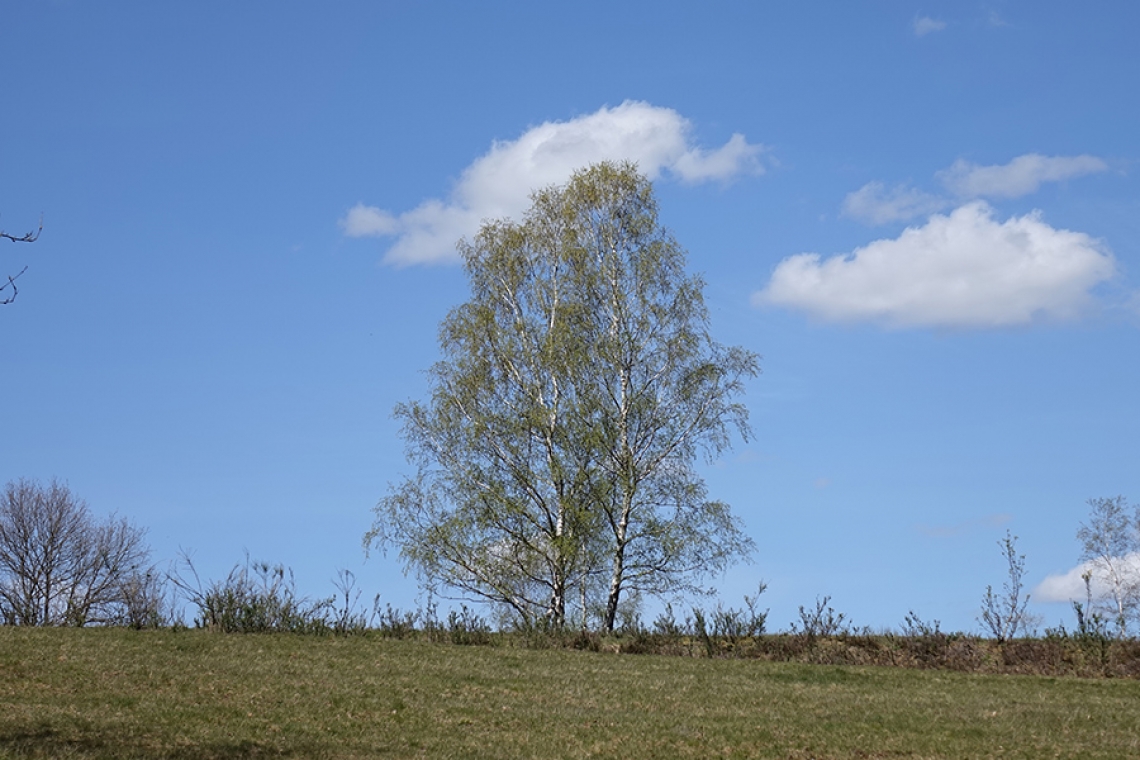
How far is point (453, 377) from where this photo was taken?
26688 millimetres

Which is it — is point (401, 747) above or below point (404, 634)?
below

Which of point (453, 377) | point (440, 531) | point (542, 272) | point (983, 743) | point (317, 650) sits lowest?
point (983, 743)

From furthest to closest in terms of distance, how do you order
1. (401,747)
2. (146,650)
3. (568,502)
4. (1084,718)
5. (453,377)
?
(453,377)
(568,502)
(146,650)
(1084,718)
(401,747)

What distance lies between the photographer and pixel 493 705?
40.0ft

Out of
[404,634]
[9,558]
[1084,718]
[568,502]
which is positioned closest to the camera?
[1084,718]

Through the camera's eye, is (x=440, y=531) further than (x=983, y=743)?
Yes

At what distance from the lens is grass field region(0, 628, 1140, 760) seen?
10227mm

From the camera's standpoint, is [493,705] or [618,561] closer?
[493,705]

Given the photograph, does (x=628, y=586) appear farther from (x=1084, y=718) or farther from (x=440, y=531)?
(x=1084, y=718)

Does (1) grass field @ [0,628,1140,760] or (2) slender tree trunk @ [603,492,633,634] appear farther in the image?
(2) slender tree trunk @ [603,492,633,634]

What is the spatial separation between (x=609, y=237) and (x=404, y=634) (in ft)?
39.6

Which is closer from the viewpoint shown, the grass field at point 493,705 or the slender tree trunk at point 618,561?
the grass field at point 493,705

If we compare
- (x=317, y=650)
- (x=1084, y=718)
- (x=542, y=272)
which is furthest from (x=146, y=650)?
(x=542, y=272)

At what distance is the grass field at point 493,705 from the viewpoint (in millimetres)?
10227
